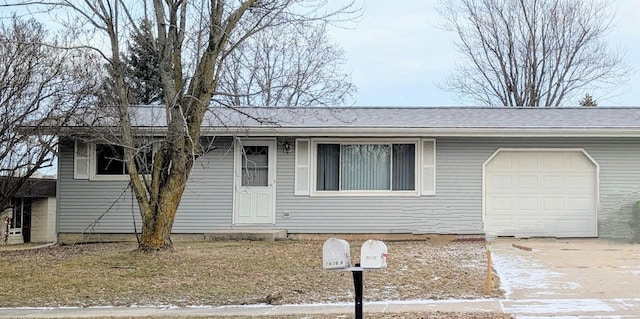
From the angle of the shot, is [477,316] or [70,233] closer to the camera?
[477,316]

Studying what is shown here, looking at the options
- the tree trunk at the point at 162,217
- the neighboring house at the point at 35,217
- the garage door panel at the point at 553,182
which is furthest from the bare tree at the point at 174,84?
the neighboring house at the point at 35,217

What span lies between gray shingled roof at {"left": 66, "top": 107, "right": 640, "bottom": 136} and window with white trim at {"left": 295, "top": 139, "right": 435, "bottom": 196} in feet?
1.63

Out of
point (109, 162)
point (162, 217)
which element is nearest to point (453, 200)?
point (162, 217)

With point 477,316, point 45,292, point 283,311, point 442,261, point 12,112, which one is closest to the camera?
point 477,316

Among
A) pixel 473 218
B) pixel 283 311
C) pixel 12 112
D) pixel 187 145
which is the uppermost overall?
pixel 12 112

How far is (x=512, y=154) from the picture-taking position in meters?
14.6

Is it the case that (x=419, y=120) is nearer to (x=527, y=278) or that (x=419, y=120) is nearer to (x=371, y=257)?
(x=527, y=278)

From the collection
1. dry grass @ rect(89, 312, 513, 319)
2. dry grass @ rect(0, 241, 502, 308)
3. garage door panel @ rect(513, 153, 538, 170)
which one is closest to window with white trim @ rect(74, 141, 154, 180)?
dry grass @ rect(0, 241, 502, 308)

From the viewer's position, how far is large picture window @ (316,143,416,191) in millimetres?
14672

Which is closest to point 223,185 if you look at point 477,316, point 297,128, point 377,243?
point 297,128

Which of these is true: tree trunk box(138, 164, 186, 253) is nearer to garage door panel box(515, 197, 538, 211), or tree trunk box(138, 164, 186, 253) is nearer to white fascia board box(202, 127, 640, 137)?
white fascia board box(202, 127, 640, 137)

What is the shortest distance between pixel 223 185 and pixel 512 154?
6.43 meters

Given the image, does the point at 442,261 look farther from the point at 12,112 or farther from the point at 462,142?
the point at 12,112

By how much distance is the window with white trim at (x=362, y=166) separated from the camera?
47.8ft
